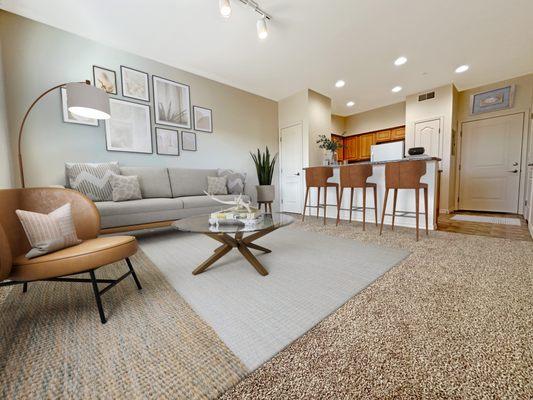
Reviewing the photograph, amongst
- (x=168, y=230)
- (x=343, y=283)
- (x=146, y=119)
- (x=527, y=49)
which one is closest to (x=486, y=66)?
(x=527, y=49)

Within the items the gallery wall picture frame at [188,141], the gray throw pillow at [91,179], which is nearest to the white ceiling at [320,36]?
the gallery wall picture frame at [188,141]

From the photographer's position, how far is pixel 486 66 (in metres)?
3.75

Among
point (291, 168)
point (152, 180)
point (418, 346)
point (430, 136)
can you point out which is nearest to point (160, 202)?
point (152, 180)

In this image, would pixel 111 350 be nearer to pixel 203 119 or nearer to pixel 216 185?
pixel 216 185

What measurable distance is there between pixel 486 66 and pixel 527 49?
49 cm

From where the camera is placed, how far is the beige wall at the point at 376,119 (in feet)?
18.0

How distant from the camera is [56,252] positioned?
117cm

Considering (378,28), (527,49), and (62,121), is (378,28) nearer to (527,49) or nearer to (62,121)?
(527,49)

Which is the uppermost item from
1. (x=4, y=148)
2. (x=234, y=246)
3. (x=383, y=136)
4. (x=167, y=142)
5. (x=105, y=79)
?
(x=105, y=79)

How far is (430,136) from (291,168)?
9.99 feet

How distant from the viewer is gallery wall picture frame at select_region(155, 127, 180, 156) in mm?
3494

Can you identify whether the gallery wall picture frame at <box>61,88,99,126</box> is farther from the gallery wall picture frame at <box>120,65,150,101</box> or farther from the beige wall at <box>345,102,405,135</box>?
the beige wall at <box>345,102,405,135</box>

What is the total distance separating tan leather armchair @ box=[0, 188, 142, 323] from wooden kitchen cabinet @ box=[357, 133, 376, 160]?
6274 mm

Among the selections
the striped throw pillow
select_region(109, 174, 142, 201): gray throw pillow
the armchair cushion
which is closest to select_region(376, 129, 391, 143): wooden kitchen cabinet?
select_region(109, 174, 142, 201): gray throw pillow
